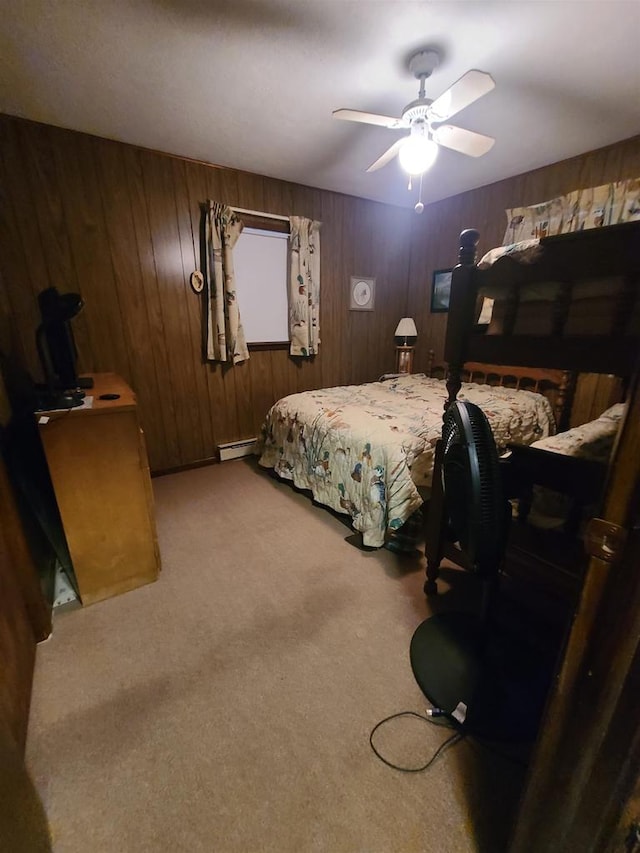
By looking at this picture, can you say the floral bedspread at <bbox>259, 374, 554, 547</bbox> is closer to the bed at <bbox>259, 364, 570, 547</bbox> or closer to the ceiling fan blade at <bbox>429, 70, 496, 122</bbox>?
the bed at <bbox>259, 364, 570, 547</bbox>

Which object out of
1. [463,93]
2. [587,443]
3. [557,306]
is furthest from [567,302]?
[463,93]

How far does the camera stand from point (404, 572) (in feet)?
6.19

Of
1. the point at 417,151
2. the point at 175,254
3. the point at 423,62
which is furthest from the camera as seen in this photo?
the point at 175,254

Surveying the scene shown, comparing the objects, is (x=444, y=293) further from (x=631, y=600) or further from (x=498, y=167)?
(x=631, y=600)

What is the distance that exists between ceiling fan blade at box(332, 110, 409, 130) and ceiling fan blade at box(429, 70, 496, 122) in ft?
0.54

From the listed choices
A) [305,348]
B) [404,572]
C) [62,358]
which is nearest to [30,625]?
[62,358]

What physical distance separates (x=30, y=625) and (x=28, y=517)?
55cm

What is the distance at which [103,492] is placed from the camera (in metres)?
1.65

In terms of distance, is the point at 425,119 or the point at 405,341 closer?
the point at 425,119

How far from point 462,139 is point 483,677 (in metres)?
2.66

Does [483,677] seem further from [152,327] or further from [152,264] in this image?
[152,264]

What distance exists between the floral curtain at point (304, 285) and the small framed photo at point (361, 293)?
0.53m

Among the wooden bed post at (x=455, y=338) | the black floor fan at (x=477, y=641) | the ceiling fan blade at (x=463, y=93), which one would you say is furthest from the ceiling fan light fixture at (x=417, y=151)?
the black floor fan at (x=477, y=641)

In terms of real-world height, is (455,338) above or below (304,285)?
below
